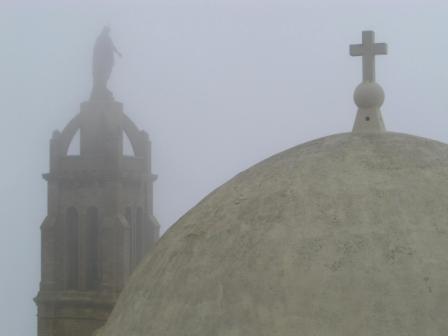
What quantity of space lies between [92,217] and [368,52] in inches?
1087

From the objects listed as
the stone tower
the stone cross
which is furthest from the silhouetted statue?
the stone cross

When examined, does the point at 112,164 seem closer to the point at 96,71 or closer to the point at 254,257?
the point at 96,71

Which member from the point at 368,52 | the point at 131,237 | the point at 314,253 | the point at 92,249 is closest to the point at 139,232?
the point at 131,237

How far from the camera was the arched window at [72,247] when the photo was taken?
116 feet

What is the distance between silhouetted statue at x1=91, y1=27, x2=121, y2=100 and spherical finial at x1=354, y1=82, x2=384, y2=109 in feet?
89.0

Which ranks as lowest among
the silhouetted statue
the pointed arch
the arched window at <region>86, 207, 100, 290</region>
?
the arched window at <region>86, 207, 100, 290</region>

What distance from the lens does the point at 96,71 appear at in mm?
35812

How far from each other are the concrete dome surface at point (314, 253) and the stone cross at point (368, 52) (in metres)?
0.50

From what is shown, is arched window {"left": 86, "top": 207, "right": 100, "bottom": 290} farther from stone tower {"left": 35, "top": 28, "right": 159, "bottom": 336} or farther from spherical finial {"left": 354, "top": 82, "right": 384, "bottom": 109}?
spherical finial {"left": 354, "top": 82, "right": 384, "bottom": 109}

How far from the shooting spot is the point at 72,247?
35.6 meters

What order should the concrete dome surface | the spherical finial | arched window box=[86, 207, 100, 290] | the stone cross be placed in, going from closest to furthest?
1. the concrete dome surface
2. the spherical finial
3. the stone cross
4. arched window box=[86, 207, 100, 290]

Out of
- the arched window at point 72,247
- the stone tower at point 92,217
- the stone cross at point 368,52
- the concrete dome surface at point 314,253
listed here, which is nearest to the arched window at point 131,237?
the stone tower at point 92,217

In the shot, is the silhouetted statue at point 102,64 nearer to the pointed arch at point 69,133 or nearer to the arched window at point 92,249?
the pointed arch at point 69,133

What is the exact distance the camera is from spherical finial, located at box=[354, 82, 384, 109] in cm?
801
